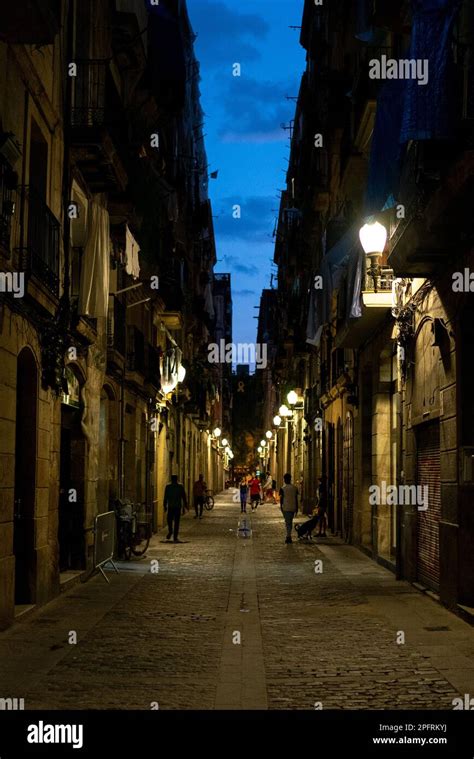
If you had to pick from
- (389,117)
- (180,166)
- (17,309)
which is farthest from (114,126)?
(180,166)

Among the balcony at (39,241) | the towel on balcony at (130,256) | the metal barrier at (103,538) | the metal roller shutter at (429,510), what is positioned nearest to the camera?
the balcony at (39,241)

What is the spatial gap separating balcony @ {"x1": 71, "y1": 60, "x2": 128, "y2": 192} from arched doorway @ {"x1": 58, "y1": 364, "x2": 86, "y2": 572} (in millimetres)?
3261

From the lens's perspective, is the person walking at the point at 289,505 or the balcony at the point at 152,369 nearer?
the person walking at the point at 289,505

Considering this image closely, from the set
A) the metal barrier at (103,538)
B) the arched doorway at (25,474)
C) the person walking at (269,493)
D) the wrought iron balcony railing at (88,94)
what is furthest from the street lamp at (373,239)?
the person walking at (269,493)

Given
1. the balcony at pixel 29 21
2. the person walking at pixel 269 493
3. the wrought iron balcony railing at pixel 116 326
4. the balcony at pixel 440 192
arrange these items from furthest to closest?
1. the person walking at pixel 269 493
2. the wrought iron balcony railing at pixel 116 326
3. the balcony at pixel 440 192
4. the balcony at pixel 29 21

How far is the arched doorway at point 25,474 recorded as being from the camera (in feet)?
43.2

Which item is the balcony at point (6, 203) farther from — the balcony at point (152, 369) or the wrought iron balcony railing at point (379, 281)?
the balcony at point (152, 369)

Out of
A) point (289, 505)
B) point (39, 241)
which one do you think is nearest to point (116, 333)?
point (289, 505)

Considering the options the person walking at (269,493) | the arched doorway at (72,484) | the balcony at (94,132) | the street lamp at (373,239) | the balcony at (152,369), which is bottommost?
the person walking at (269,493)

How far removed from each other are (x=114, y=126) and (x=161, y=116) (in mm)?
8783

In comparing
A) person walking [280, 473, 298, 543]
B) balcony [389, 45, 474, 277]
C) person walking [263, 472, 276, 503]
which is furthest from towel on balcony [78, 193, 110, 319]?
person walking [263, 472, 276, 503]

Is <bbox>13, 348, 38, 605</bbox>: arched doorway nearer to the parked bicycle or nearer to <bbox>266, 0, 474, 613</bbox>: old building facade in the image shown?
<bbox>266, 0, 474, 613</bbox>: old building facade

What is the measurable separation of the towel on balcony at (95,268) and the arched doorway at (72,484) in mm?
1075

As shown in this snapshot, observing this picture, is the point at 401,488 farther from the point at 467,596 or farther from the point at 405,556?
the point at 467,596
